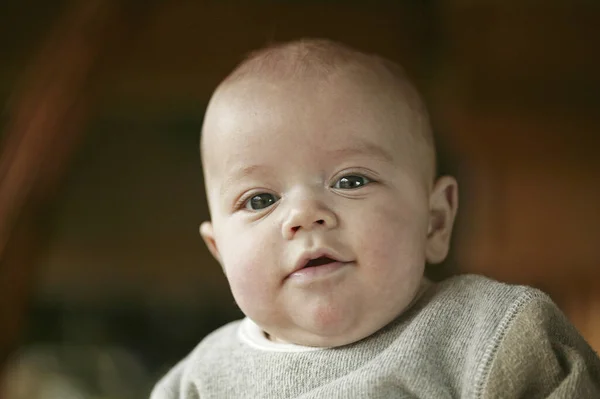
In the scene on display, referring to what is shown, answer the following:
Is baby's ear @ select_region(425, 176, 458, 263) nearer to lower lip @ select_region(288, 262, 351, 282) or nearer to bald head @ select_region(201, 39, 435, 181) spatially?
bald head @ select_region(201, 39, 435, 181)

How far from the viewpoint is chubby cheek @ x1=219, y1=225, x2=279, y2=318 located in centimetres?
70

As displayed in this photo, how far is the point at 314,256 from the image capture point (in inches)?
26.6

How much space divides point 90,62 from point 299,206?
33.4 inches

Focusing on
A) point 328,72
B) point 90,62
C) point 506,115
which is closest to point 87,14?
point 90,62

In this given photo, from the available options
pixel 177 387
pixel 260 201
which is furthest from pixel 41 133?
pixel 260 201

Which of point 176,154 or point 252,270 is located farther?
point 176,154

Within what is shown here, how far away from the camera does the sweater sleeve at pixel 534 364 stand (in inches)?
24.4

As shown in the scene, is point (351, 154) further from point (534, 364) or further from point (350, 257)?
point (534, 364)

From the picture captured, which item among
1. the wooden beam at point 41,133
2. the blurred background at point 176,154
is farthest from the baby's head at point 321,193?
the wooden beam at point 41,133

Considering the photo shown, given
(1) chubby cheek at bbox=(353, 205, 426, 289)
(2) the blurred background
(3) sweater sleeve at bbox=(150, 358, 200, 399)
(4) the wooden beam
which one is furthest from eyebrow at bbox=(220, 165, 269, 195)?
(4) the wooden beam

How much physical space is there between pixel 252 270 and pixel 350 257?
9 centimetres

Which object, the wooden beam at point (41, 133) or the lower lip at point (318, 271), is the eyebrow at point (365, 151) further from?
Result: the wooden beam at point (41, 133)

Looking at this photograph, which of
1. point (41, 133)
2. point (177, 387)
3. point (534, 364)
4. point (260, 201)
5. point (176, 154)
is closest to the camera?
point (534, 364)

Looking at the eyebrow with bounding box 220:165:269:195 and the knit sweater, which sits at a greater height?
the eyebrow with bounding box 220:165:269:195
